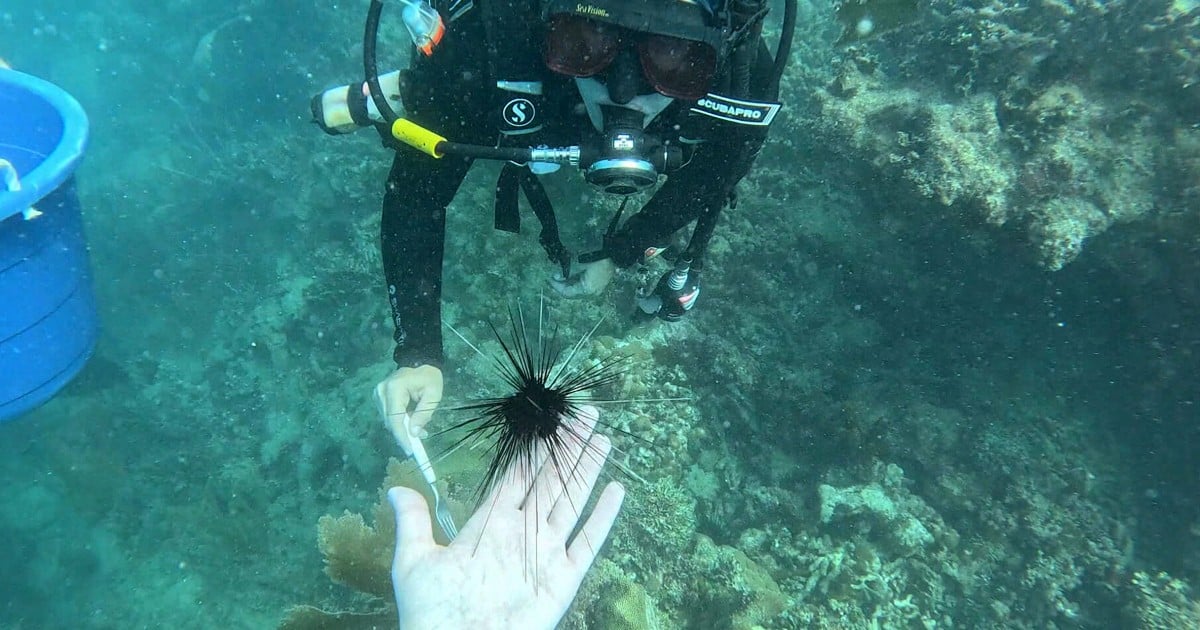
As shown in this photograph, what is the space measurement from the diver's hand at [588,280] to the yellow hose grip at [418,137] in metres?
1.62

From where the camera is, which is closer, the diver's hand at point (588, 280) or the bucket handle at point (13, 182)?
the bucket handle at point (13, 182)

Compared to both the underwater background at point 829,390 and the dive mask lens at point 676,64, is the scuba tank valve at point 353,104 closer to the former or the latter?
the dive mask lens at point 676,64

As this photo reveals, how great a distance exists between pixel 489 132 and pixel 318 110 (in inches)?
39.7

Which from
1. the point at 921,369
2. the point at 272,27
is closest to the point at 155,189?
the point at 272,27

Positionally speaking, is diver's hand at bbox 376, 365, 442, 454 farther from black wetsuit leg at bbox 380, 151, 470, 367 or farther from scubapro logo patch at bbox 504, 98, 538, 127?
scubapro logo patch at bbox 504, 98, 538, 127

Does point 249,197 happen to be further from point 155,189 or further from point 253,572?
point 253,572

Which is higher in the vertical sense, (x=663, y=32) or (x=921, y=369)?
(x=663, y=32)

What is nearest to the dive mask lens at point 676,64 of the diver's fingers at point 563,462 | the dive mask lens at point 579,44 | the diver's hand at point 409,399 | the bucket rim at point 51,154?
the dive mask lens at point 579,44

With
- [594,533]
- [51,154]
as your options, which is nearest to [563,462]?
[594,533]

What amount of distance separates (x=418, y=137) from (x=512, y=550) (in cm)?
164

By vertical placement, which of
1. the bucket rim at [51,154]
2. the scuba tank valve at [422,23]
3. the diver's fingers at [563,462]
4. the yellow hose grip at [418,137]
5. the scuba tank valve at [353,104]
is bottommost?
the bucket rim at [51,154]

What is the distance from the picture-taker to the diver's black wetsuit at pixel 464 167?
257cm

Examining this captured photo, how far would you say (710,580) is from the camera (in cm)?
329

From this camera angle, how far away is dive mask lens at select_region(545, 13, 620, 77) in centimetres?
206
